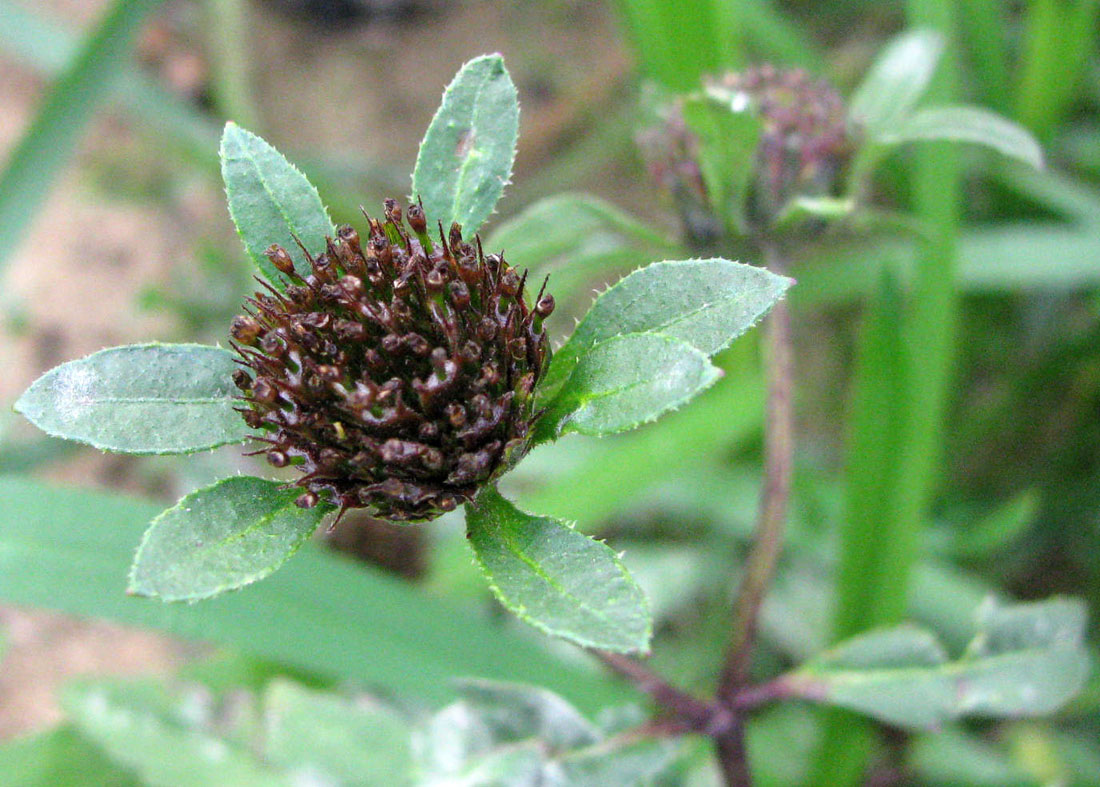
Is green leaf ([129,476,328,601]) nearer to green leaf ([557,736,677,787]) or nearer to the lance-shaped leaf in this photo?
green leaf ([557,736,677,787])

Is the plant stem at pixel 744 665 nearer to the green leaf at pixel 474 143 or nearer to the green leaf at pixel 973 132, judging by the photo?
the green leaf at pixel 973 132

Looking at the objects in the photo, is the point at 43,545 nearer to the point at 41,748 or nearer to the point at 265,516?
the point at 41,748

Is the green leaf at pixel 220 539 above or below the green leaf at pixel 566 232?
below

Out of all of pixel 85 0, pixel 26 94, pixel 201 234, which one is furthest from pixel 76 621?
pixel 85 0

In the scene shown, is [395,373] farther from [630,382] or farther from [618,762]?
[618,762]

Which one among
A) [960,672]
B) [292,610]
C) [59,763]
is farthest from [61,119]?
[960,672]

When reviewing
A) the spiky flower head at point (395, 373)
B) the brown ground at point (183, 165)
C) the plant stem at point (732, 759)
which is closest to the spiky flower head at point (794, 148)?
the spiky flower head at point (395, 373)
